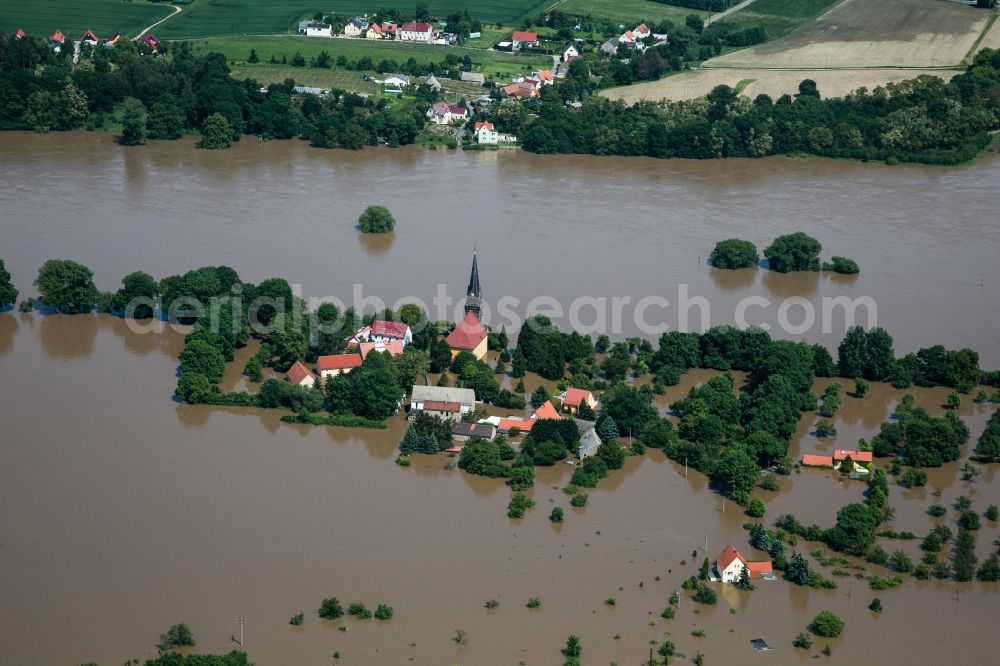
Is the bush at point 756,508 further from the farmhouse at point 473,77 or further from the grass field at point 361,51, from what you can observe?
the grass field at point 361,51

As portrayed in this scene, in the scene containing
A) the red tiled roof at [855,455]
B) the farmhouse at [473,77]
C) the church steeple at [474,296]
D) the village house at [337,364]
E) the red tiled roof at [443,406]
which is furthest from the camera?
the farmhouse at [473,77]

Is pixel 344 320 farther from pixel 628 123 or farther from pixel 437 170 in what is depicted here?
pixel 628 123

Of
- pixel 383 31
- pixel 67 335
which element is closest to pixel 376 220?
pixel 67 335

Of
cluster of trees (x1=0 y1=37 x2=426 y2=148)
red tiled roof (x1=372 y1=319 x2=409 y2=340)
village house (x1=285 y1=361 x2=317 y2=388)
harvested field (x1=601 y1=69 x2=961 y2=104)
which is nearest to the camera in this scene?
village house (x1=285 y1=361 x2=317 y2=388)

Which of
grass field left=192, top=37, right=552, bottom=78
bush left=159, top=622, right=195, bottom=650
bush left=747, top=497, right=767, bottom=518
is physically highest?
grass field left=192, top=37, right=552, bottom=78

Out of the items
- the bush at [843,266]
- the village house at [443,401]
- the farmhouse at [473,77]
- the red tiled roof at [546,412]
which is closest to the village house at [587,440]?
the red tiled roof at [546,412]

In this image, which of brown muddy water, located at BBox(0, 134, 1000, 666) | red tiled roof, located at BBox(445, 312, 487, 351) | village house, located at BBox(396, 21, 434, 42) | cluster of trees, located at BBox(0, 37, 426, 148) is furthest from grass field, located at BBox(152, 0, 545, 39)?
red tiled roof, located at BBox(445, 312, 487, 351)

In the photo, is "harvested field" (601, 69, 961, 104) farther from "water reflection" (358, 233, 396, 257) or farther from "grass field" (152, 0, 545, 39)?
"water reflection" (358, 233, 396, 257)
